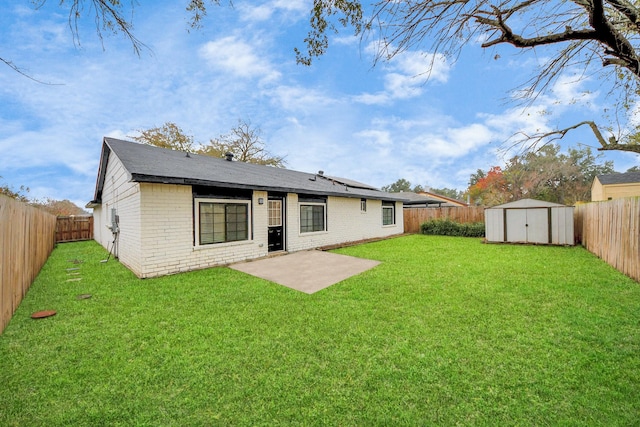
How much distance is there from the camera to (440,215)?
52.5 feet

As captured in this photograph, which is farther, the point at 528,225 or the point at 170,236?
the point at 528,225

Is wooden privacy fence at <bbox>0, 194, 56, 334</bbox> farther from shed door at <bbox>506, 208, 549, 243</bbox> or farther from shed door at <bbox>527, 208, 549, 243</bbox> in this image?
shed door at <bbox>527, 208, 549, 243</bbox>

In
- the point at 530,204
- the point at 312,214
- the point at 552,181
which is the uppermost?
the point at 552,181

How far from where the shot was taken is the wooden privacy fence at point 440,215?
15453mm

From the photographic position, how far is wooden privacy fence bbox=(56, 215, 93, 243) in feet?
46.6

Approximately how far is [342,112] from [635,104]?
1032 centimetres

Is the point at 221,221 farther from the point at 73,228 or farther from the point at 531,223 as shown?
the point at 73,228

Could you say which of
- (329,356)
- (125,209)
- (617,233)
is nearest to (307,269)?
(329,356)

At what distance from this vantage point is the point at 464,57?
3061mm

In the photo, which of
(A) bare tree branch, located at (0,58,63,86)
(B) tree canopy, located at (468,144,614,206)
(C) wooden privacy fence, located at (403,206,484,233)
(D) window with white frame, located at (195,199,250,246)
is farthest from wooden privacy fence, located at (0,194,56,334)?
(B) tree canopy, located at (468,144,614,206)

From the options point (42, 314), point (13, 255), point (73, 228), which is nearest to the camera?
point (42, 314)

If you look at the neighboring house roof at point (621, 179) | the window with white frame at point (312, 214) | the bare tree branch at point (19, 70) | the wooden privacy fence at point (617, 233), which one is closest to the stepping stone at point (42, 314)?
the bare tree branch at point (19, 70)

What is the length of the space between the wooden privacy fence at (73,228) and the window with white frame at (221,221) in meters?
13.4

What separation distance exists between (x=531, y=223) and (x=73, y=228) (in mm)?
23527
